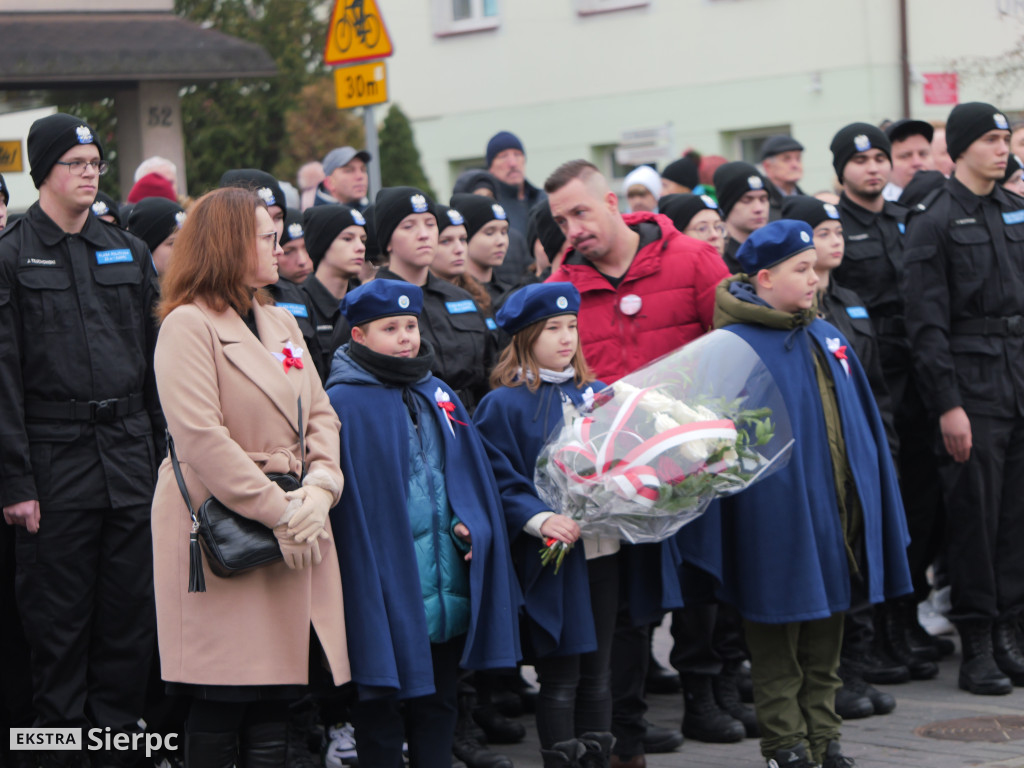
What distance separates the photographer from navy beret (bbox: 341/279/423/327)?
5297 millimetres

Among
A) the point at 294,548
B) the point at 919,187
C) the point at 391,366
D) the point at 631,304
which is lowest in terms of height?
the point at 294,548

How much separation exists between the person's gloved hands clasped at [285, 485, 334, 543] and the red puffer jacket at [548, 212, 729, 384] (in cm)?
179

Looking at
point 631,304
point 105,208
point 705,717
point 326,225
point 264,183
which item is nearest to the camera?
point 631,304

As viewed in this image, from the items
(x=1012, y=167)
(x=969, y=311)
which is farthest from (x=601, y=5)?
(x=969, y=311)

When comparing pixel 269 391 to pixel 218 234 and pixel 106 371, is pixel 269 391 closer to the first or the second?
pixel 218 234

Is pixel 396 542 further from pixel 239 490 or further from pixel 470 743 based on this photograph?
pixel 470 743

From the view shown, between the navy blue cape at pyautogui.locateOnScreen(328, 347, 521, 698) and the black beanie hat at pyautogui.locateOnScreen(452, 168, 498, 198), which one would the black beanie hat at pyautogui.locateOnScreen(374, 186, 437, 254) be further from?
the black beanie hat at pyautogui.locateOnScreen(452, 168, 498, 198)

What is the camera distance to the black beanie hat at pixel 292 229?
286 inches

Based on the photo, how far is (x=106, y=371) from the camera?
19.6 ft

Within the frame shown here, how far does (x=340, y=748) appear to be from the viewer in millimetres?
6434

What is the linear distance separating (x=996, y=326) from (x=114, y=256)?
13.7 ft

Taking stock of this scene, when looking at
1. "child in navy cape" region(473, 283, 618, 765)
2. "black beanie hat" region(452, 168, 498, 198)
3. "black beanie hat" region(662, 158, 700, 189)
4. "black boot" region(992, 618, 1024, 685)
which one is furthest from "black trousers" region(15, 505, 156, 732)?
"black beanie hat" region(662, 158, 700, 189)

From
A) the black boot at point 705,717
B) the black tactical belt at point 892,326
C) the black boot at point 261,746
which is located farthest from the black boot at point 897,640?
the black boot at point 261,746

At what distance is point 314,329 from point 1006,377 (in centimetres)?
336
